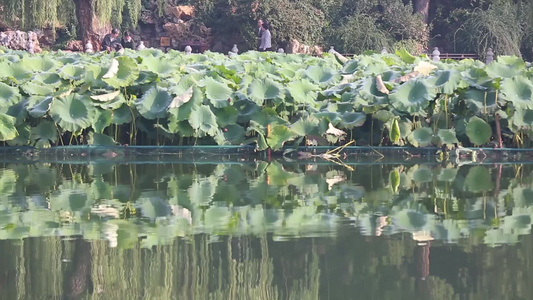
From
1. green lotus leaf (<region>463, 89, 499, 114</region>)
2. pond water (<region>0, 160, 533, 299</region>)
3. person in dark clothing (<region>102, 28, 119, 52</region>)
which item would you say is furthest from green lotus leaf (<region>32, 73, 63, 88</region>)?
person in dark clothing (<region>102, 28, 119, 52</region>)

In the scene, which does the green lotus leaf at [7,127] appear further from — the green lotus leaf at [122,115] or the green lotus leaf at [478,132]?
the green lotus leaf at [478,132]

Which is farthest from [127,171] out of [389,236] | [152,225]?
[389,236]

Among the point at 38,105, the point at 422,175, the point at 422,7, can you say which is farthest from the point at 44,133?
the point at 422,7

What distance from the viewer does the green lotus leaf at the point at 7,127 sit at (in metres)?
10.8

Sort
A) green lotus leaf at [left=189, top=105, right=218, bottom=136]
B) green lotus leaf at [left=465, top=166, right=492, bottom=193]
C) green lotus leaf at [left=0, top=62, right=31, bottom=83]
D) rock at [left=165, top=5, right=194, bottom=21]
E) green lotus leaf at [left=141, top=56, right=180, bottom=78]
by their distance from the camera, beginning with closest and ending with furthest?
1. green lotus leaf at [left=465, top=166, right=492, bottom=193]
2. green lotus leaf at [left=189, top=105, right=218, bottom=136]
3. green lotus leaf at [left=141, top=56, right=180, bottom=78]
4. green lotus leaf at [left=0, top=62, right=31, bottom=83]
5. rock at [left=165, top=5, right=194, bottom=21]

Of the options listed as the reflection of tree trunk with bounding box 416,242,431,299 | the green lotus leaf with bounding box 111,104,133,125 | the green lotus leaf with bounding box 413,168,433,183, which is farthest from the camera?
the green lotus leaf with bounding box 111,104,133,125

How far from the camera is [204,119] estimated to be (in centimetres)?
1078

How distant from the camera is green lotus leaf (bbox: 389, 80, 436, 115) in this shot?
10.6 m

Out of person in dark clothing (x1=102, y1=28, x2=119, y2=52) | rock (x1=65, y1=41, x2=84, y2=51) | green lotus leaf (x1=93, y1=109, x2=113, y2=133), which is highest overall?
rock (x1=65, y1=41, x2=84, y2=51)

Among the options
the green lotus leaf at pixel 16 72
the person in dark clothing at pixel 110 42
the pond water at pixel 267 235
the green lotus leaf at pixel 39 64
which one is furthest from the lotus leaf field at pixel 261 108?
the person in dark clothing at pixel 110 42

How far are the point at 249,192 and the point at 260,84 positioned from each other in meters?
3.32

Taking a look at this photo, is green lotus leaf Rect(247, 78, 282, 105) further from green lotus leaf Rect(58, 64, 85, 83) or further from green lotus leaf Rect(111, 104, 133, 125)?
green lotus leaf Rect(58, 64, 85, 83)

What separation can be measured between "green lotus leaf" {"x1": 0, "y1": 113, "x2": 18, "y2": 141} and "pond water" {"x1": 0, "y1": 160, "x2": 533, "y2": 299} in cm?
158

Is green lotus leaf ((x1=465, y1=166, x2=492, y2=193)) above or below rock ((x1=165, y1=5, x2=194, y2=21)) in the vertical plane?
below
